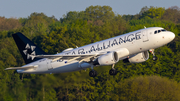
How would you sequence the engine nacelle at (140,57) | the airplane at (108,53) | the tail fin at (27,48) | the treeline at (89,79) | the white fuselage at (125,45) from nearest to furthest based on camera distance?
the white fuselage at (125,45)
the airplane at (108,53)
the engine nacelle at (140,57)
the tail fin at (27,48)
the treeline at (89,79)

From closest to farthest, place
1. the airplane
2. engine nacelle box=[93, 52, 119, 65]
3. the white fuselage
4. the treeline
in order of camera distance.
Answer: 1. the white fuselage
2. the airplane
3. engine nacelle box=[93, 52, 119, 65]
4. the treeline

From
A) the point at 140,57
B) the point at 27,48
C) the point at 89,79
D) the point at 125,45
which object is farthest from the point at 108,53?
the point at 89,79

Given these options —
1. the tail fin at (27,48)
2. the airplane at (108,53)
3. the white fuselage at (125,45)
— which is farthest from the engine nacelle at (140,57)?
the tail fin at (27,48)

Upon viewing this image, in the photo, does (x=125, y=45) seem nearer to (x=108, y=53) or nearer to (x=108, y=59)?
(x=108, y=53)

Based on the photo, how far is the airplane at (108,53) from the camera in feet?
128

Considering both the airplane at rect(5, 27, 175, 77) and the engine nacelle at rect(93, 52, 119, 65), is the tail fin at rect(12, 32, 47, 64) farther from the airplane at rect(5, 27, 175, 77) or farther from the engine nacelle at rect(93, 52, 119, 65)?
the engine nacelle at rect(93, 52, 119, 65)

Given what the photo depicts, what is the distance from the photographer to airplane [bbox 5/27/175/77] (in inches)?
1540

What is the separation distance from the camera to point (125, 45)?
3969 centimetres

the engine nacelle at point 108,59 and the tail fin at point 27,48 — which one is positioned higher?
the tail fin at point 27,48

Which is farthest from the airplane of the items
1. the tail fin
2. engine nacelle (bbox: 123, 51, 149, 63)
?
the tail fin

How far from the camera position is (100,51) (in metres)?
41.0

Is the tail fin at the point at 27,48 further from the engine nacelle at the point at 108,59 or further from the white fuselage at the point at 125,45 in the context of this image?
the engine nacelle at the point at 108,59

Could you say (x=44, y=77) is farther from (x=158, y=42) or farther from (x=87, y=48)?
(x=158, y=42)

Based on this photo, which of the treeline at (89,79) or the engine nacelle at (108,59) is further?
the treeline at (89,79)
